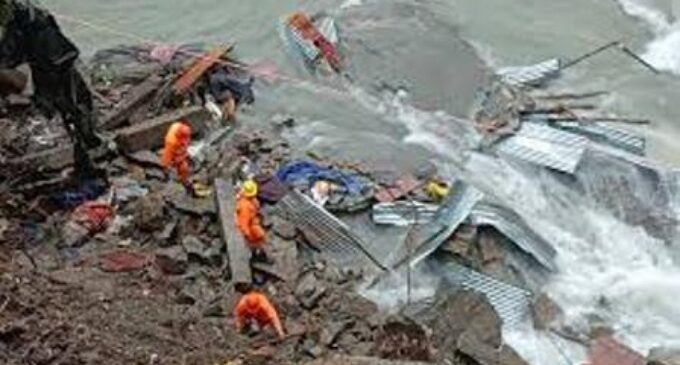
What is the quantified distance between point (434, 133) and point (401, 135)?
501 mm

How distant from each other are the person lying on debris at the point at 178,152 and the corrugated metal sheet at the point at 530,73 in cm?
582

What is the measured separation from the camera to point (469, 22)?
67.9 feet

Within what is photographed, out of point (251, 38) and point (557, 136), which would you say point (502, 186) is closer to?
point (557, 136)

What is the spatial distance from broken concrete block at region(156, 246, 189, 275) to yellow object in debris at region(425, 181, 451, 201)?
3.62m

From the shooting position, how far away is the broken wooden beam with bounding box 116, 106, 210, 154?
51.1 feet

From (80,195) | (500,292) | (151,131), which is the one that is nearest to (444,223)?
(500,292)

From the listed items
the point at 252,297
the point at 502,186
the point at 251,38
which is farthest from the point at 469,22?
the point at 252,297

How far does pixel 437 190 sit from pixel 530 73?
4.01m

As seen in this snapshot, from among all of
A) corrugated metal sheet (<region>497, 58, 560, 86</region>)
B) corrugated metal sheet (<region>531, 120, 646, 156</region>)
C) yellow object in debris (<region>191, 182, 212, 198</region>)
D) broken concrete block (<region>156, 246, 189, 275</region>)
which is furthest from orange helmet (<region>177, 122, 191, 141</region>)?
corrugated metal sheet (<region>497, 58, 560, 86</region>)

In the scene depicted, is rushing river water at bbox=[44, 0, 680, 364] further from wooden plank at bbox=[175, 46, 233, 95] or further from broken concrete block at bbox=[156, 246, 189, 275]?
broken concrete block at bbox=[156, 246, 189, 275]

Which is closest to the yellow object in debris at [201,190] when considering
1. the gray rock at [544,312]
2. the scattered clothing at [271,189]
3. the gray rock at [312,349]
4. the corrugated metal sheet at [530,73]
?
the scattered clothing at [271,189]

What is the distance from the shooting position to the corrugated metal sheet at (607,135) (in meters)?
16.6

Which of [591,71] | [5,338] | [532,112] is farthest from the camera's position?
[591,71]

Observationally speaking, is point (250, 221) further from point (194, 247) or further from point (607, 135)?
point (607, 135)
